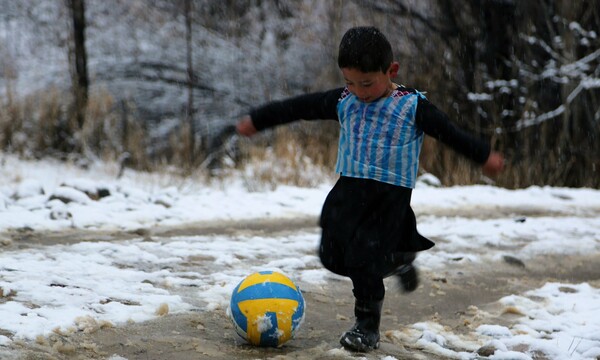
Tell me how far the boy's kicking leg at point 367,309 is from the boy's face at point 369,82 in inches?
34.3

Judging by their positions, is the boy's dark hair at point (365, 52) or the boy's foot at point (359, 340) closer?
the boy's dark hair at point (365, 52)

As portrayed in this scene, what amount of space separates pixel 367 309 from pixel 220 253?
2191 millimetres

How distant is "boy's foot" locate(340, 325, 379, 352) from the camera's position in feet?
11.5

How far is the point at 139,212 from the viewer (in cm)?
713

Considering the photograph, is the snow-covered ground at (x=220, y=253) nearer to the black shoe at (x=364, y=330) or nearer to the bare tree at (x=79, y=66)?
the black shoe at (x=364, y=330)

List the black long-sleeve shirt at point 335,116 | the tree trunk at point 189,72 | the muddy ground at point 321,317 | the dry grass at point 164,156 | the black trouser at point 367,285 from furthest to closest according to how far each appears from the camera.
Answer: the tree trunk at point 189,72 < the dry grass at point 164,156 < the black trouser at point 367,285 < the black long-sleeve shirt at point 335,116 < the muddy ground at point 321,317

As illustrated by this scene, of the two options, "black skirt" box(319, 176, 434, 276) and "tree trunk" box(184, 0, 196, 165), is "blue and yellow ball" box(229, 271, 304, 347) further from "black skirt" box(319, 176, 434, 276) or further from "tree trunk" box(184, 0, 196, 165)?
"tree trunk" box(184, 0, 196, 165)

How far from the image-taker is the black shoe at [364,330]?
11.6 feet

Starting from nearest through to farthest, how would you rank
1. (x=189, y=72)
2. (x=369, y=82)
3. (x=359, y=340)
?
(x=369, y=82) → (x=359, y=340) → (x=189, y=72)

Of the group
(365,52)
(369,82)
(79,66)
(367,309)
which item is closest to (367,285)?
(367,309)

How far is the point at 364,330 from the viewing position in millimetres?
3594

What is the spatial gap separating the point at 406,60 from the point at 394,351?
12886 millimetres

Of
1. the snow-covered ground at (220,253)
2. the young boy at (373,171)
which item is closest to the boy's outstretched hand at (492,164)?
the young boy at (373,171)

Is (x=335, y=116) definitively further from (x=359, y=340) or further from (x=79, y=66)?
(x=79, y=66)
